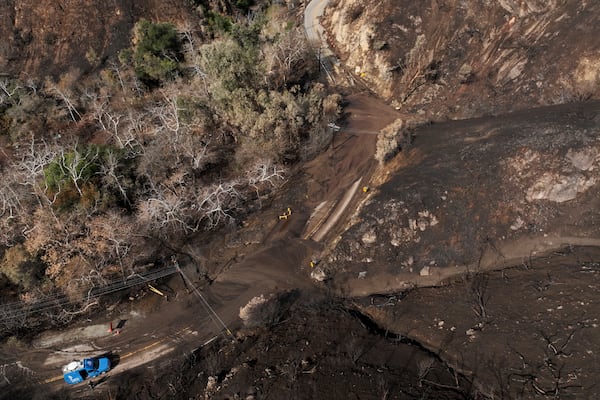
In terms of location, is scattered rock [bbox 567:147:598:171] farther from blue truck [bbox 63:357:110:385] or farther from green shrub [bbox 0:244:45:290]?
green shrub [bbox 0:244:45:290]

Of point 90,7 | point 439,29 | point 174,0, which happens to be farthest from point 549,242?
point 90,7

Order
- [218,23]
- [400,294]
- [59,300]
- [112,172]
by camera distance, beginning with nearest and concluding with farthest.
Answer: [400,294]
[59,300]
[112,172]
[218,23]

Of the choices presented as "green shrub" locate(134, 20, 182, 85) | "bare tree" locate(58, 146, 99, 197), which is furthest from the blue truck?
"green shrub" locate(134, 20, 182, 85)

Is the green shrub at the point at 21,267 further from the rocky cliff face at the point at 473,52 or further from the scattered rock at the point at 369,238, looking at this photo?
the rocky cliff face at the point at 473,52

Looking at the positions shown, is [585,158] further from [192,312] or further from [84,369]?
[84,369]

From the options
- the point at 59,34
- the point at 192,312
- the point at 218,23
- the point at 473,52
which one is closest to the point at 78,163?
the point at 192,312

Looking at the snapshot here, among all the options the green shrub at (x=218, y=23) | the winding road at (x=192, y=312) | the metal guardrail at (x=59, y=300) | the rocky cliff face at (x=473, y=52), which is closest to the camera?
the winding road at (x=192, y=312)

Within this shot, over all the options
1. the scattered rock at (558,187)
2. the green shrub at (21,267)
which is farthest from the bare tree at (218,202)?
the scattered rock at (558,187)

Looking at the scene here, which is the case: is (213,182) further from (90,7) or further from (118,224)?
(90,7)
